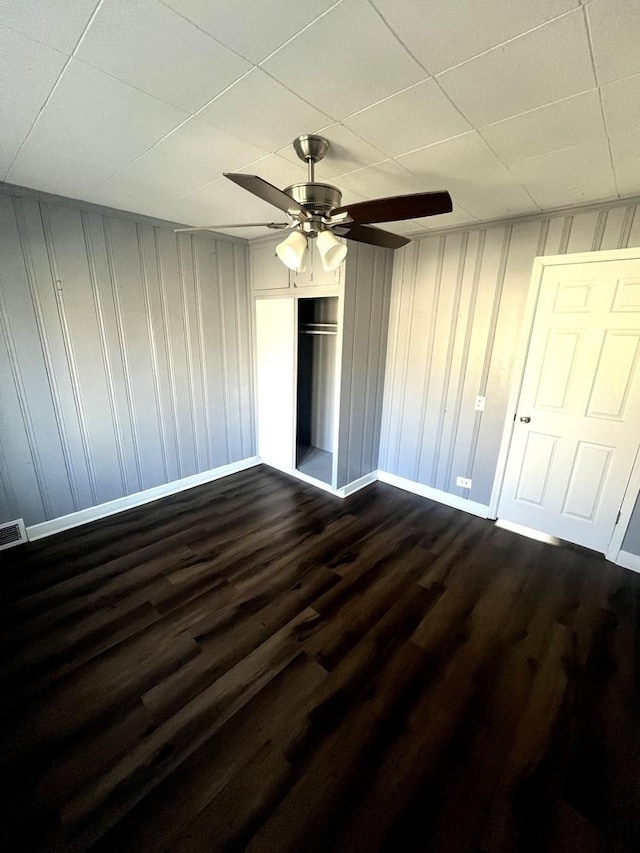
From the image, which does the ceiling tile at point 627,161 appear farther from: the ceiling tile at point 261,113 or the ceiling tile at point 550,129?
the ceiling tile at point 261,113

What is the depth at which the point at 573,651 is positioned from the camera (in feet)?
6.16

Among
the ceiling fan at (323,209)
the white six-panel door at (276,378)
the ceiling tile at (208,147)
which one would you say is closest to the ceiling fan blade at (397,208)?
the ceiling fan at (323,209)

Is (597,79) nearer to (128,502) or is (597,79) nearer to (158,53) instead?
(158,53)

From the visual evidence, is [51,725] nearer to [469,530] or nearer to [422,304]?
[469,530]

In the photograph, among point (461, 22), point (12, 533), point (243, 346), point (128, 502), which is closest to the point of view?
point (461, 22)

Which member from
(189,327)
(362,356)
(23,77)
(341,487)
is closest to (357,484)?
(341,487)

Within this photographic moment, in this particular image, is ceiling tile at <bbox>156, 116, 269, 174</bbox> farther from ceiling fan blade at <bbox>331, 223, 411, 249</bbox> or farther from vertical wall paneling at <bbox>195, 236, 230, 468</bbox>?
vertical wall paneling at <bbox>195, 236, 230, 468</bbox>

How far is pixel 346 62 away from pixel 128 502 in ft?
11.1

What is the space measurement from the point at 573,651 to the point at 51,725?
8.57ft

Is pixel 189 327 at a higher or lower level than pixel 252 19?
lower

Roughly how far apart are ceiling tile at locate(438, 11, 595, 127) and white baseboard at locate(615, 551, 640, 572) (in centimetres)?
290

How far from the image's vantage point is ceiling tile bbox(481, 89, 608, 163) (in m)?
Result: 1.31

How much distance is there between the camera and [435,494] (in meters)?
3.47

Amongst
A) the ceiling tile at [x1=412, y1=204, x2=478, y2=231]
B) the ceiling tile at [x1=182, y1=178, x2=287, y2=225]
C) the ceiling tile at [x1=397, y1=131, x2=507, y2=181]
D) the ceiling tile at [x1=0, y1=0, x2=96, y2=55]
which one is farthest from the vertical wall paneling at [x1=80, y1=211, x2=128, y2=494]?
the ceiling tile at [x1=412, y1=204, x2=478, y2=231]
